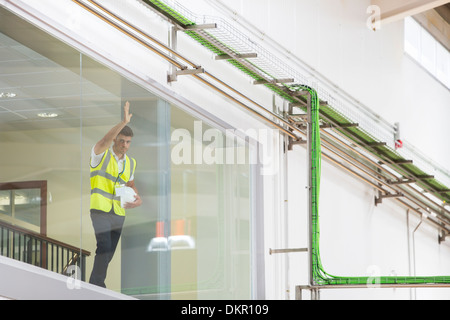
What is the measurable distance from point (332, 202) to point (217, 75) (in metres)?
3.48

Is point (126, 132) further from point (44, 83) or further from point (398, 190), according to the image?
point (398, 190)

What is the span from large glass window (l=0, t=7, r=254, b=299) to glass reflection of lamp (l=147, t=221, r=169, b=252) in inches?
0.4

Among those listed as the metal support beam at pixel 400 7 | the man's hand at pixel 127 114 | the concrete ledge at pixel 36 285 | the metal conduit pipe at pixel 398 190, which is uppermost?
the metal support beam at pixel 400 7

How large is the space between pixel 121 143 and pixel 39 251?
5.43 ft

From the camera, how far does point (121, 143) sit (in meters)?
7.30

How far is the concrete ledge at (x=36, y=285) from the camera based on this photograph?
220 inches

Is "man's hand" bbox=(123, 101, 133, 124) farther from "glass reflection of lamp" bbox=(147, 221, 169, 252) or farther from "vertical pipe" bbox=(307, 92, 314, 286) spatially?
"vertical pipe" bbox=(307, 92, 314, 286)

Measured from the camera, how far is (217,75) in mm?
9406

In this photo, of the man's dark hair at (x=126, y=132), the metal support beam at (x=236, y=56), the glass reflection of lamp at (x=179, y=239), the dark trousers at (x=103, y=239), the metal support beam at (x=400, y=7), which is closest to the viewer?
the dark trousers at (x=103, y=239)

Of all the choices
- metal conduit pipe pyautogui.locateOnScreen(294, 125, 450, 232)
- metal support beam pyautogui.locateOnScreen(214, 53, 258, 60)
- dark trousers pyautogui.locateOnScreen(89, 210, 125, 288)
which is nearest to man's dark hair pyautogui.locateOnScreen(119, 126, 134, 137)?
dark trousers pyautogui.locateOnScreen(89, 210, 125, 288)

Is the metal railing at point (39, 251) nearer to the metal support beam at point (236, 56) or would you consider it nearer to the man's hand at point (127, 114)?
the man's hand at point (127, 114)

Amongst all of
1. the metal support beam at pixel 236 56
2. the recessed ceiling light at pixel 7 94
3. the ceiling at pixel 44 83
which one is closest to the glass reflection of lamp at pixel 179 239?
the ceiling at pixel 44 83

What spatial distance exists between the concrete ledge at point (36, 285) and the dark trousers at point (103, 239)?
153mm
